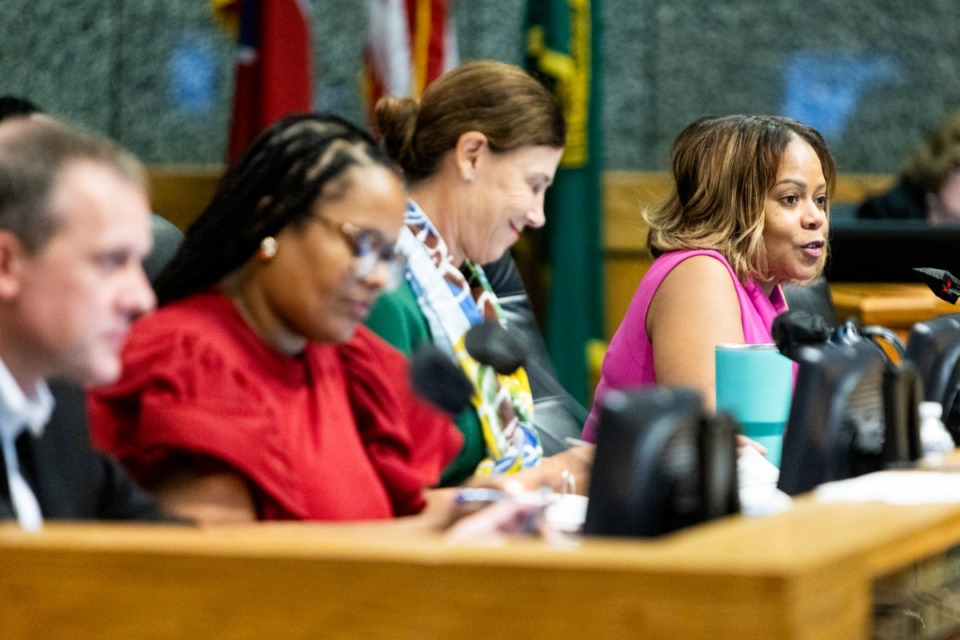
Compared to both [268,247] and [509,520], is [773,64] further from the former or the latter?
[509,520]

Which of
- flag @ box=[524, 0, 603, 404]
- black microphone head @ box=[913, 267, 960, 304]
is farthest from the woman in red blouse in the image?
flag @ box=[524, 0, 603, 404]

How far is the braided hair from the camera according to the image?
5.16 feet

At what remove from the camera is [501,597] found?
100 centimetres

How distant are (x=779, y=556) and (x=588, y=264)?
348 centimetres

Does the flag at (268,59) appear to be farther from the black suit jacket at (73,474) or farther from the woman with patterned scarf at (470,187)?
the black suit jacket at (73,474)

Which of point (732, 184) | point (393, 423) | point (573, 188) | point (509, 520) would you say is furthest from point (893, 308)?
point (509, 520)

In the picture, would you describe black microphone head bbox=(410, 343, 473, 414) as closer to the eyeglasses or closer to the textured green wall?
the eyeglasses

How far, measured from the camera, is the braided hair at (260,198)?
5.16ft

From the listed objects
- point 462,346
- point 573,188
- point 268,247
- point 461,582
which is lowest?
point 573,188

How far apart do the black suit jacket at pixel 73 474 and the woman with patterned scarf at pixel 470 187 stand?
779mm

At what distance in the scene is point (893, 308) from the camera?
3414 mm

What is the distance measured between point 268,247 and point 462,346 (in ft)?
1.81

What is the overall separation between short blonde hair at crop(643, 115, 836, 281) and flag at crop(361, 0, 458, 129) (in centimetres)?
161

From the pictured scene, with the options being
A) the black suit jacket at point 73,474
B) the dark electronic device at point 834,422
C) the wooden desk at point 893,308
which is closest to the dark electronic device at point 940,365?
the dark electronic device at point 834,422
